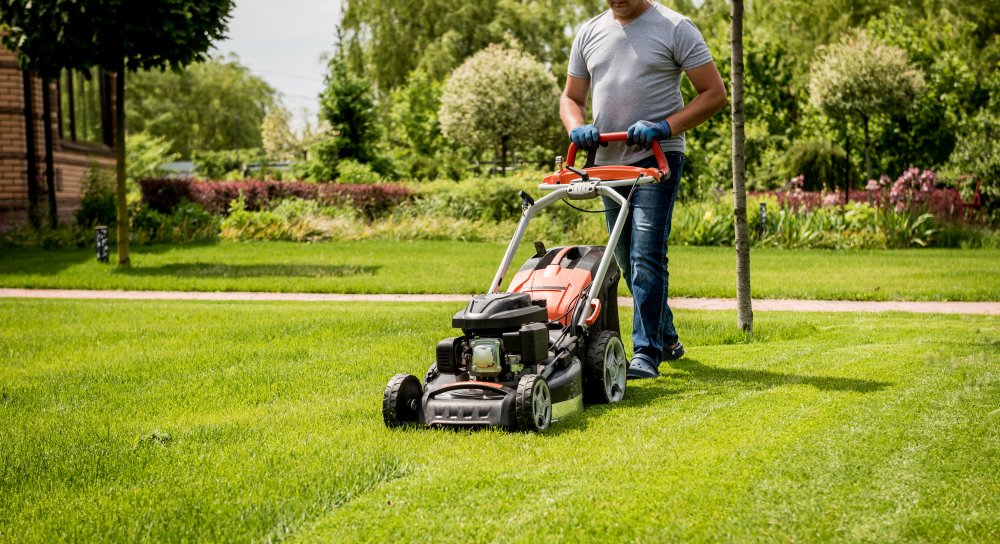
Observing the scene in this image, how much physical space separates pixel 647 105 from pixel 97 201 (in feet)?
45.1

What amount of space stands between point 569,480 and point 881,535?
36.4 inches

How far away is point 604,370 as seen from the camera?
397cm

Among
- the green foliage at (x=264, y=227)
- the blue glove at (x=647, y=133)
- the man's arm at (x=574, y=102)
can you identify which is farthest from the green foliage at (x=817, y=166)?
the blue glove at (x=647, y=133)

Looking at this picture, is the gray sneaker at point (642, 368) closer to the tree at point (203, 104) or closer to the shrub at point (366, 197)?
the shrub at point (366, 197)

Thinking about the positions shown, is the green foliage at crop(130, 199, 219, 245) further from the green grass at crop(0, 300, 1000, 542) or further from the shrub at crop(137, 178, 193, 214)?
the green grass at crop(0, 300, 1000, 542)

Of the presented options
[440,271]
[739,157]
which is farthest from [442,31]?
[739,157]

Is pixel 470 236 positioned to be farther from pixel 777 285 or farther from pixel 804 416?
pixel 804 416

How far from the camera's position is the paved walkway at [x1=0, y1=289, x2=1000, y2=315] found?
7297 millimetres

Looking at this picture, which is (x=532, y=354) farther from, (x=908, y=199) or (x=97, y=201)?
(x=97, y=201)

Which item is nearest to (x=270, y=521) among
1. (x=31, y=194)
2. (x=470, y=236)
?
(x=470, y=236)

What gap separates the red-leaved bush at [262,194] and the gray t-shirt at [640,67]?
12.4 meters

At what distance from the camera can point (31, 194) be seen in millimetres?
15883

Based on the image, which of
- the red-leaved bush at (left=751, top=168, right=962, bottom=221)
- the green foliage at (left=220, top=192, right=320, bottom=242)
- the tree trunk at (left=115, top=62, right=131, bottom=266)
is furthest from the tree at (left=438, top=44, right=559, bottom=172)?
the tree trunk at (left=115, top=62, right=131, bottom=266)

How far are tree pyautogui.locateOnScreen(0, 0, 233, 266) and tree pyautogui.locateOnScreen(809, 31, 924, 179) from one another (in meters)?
13.1
